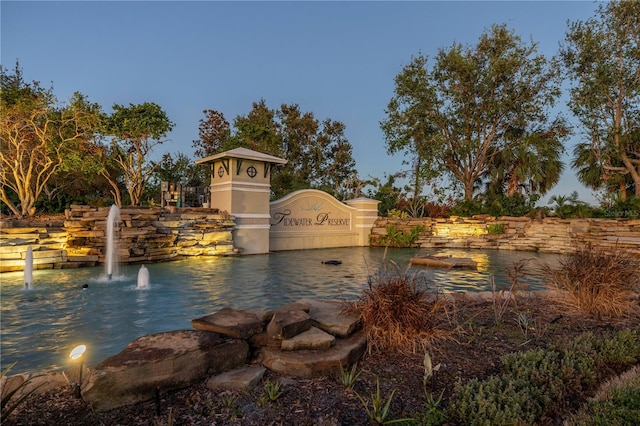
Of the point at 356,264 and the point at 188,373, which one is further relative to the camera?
the point at 356,264

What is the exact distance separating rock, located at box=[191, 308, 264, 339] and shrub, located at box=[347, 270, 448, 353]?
3.41 feet

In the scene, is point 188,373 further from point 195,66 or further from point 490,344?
point 195,66

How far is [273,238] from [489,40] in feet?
53.9

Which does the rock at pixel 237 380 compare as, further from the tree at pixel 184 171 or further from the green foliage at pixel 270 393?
the tree at pixel 184 171

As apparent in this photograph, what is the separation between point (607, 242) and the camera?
12.8m

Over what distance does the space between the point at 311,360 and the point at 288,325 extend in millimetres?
408

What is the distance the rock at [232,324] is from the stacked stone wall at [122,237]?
7.67 m

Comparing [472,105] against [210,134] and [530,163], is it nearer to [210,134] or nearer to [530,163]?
[530,163]

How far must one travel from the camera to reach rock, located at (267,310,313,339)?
3129 millimetres

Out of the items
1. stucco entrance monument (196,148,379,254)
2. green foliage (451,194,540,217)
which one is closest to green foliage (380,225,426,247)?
stucco entrance monument (196,148,379,254)

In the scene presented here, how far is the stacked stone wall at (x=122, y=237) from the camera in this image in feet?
28.6

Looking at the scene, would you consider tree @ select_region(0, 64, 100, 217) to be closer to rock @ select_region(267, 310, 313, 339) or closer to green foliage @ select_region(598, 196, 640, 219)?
rock @ select_region(267, 310, 313, 339)

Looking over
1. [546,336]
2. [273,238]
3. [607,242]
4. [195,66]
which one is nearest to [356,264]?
[273,238]

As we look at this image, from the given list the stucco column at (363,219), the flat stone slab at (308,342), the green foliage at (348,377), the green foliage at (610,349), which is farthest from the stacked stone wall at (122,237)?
the green foliage at (610,349)
